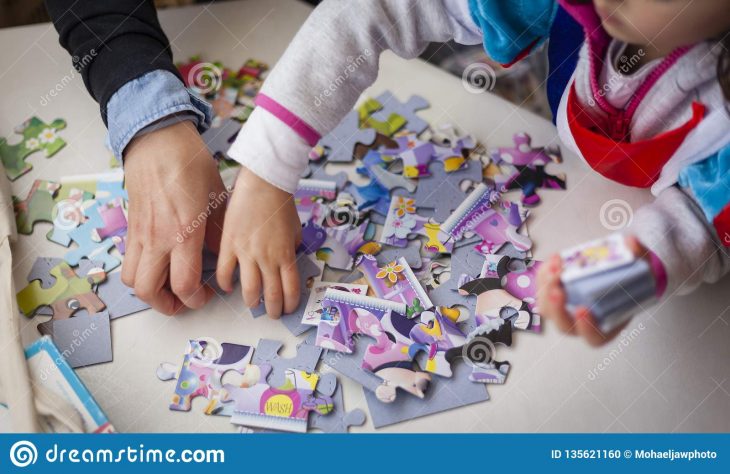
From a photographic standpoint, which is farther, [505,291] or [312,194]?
[312,194]

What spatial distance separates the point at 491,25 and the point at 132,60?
477 mm

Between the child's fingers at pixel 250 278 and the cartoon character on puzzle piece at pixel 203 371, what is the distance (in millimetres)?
64

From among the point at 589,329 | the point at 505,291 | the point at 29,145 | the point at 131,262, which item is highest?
the point at 589,329

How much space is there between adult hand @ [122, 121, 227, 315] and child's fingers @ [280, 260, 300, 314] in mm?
106

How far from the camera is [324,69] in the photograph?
80 centimetres

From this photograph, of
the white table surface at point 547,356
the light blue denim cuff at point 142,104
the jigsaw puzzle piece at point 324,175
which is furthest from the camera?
the jigsaw puzzle piece at point 324,175

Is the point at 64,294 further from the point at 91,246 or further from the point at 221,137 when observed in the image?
the point at 221,137

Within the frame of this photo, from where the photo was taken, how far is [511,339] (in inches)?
31.7

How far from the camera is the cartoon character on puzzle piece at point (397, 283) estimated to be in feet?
2.72

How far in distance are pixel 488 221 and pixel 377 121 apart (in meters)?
0.25

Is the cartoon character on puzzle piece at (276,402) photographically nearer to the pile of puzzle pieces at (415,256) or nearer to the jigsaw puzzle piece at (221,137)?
the pile of puzzle pieces at (415,256)

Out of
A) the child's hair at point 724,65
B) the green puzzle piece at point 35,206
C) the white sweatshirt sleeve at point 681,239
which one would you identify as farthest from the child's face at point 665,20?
the green puzzle piece at point 35,206

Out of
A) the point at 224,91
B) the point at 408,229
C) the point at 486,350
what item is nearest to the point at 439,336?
the point at 486,350

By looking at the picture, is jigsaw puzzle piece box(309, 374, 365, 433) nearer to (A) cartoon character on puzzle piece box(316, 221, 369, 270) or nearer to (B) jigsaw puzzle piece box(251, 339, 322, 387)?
(B) jigsaw puzzle piece box(251, 339, 322, 387)
